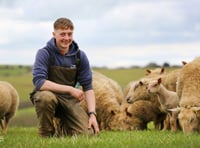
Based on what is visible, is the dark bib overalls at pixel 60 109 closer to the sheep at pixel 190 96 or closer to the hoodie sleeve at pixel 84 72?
the hoodie sleeve at pixel 84 72

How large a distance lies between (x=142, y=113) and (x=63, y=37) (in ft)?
25.3

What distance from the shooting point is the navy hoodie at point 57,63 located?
10.1m

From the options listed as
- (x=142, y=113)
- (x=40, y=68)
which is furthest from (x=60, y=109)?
(x=142, y=113)

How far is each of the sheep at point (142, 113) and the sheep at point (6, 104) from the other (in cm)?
379

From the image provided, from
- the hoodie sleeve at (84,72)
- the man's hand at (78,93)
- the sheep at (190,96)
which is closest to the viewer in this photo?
the man's hand at (78,93)

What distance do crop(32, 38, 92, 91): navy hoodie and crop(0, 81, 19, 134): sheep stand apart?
19.2 feet

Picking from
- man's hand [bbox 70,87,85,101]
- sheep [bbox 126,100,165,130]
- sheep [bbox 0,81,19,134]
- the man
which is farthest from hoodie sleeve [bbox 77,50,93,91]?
sheep [bbox 126,100,165,130]

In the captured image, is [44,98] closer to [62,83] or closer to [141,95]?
[62,83]

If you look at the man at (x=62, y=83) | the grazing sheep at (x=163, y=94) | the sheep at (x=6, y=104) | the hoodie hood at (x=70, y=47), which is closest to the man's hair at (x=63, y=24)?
the man at (x=62, y=83)

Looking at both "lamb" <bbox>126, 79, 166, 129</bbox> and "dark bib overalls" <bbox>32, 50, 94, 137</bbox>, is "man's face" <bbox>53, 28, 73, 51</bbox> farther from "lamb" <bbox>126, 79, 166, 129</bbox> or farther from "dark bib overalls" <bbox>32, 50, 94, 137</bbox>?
"lamb" <bbox>126, 79, 166, 129</bbox>

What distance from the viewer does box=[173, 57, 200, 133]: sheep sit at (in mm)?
12141

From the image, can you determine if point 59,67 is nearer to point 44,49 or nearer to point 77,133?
point 44,49

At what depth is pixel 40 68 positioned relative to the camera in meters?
10.1

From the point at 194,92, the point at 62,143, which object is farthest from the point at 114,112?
the point at 62,143
